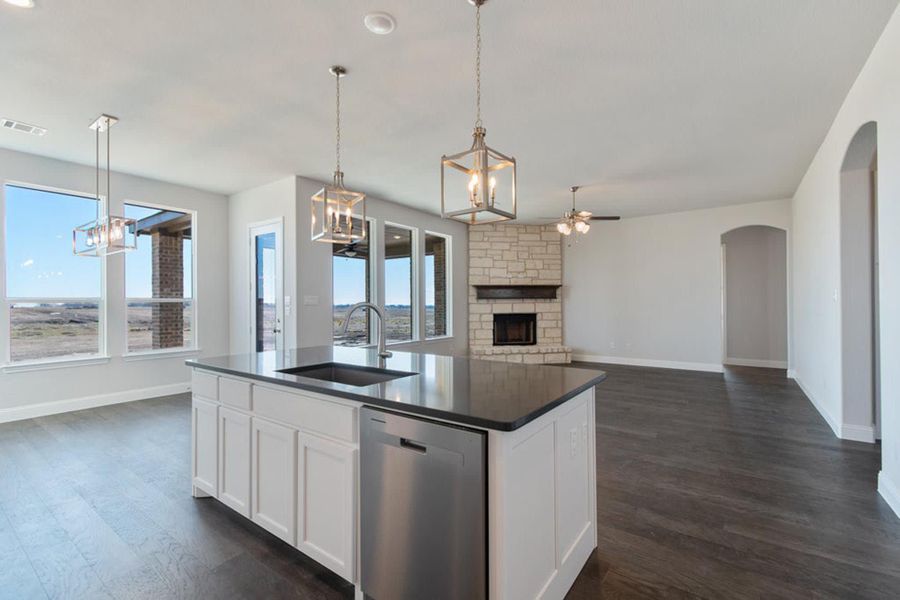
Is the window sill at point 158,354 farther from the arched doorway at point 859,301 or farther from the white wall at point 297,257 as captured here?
the arched doorway at point 859,301

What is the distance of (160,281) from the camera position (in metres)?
5.48

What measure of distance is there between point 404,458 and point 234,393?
1.25 m

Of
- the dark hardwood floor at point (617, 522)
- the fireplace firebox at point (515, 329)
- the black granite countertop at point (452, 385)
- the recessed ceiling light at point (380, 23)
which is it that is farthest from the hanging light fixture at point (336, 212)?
the fireplace firebox at point (515, 329)

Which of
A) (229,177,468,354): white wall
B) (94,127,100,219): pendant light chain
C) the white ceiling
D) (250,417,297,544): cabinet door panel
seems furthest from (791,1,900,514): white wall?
(94,127,100,219): pendant light chain

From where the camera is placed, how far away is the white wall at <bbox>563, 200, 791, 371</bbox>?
704 centimetres

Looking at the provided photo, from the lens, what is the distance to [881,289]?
2648 mm

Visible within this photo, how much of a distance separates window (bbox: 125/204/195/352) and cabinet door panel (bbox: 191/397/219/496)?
349cm

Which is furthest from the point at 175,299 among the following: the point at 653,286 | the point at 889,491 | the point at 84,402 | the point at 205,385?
the point at 653,286

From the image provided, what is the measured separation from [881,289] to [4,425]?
7.31m

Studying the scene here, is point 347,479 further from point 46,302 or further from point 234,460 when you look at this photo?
point 46,302

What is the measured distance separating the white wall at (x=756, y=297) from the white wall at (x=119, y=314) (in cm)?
853

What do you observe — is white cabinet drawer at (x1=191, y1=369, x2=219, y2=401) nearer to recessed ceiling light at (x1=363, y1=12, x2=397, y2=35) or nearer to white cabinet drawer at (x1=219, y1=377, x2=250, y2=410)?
white cabinet drawer at (x1=219, y1=377, x2=250, y2=410)

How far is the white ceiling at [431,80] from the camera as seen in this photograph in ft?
7.53

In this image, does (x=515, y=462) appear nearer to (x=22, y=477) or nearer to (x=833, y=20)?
(x=833, y=20)
